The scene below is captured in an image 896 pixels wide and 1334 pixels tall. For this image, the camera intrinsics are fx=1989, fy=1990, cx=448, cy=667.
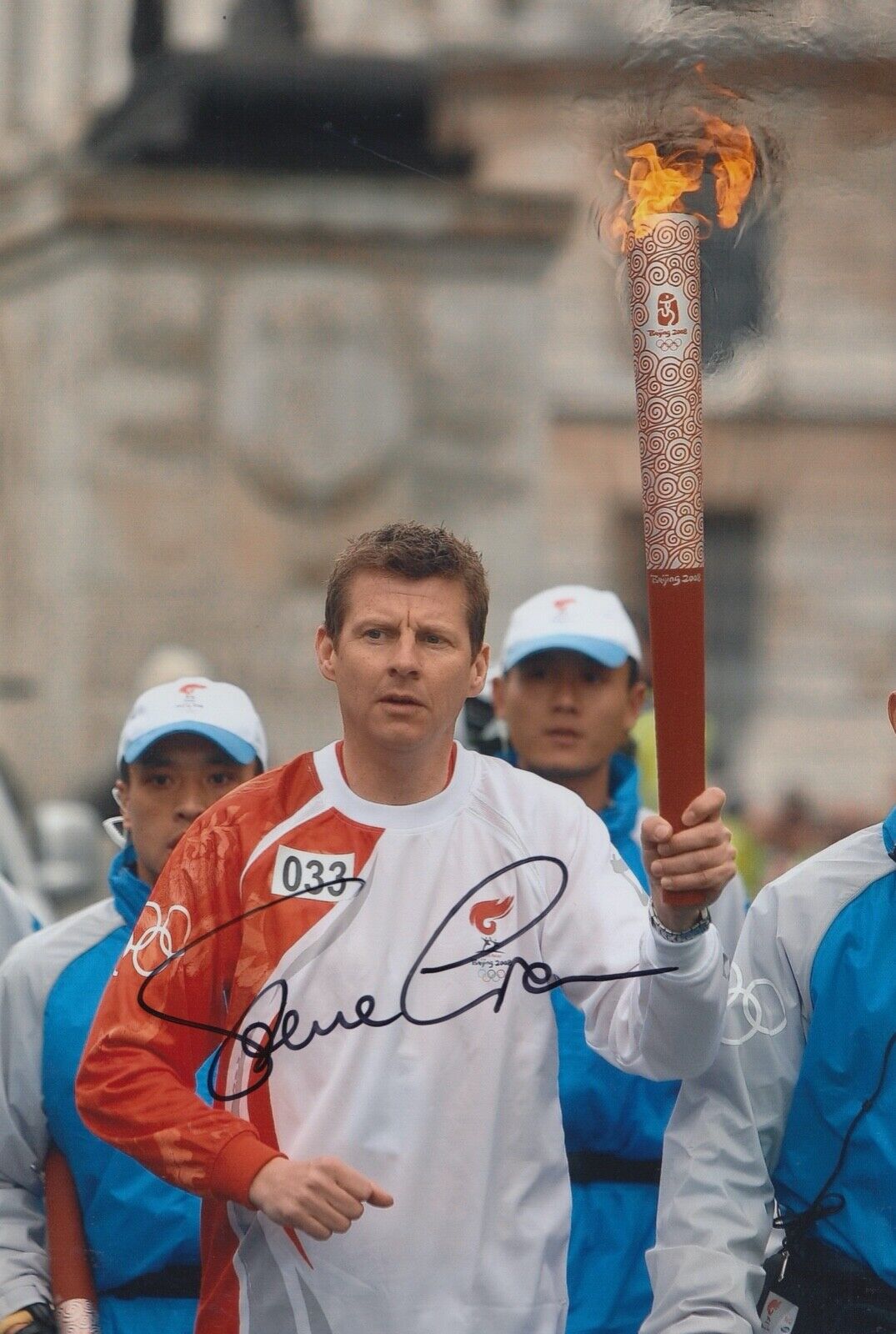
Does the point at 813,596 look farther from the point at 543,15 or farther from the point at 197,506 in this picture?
the point at 543,15

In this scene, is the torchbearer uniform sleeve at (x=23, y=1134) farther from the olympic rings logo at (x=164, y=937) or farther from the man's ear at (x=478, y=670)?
the man's ear at (x=478, y=670)

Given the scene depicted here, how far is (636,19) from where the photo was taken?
2.88 meters

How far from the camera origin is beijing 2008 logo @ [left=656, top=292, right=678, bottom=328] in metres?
1.92

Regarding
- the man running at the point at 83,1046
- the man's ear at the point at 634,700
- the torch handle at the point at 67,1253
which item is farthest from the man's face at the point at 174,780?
the man's ear at the point at 634,700

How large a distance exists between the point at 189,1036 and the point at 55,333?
28.9 feet

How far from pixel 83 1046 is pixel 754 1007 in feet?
3.01

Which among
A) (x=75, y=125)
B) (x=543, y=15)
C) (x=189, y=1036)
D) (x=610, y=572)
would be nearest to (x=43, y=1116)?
(x=189, y=1036)

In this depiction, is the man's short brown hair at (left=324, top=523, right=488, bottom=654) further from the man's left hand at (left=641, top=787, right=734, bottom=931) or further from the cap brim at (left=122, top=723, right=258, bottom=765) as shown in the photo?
the cap brim at (left=122, top=723, right=258, bottom=765)

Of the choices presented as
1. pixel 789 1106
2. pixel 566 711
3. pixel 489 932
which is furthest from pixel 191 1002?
pixel 566 711

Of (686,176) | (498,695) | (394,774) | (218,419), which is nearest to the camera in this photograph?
(686,176)

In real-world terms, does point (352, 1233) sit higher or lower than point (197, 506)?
lower

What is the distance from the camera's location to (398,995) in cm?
204
